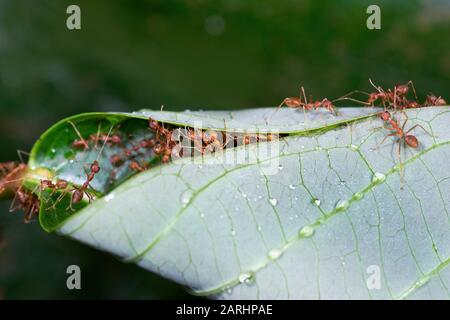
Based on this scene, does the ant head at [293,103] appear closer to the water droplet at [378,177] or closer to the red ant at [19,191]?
the water droplet at [378,177]

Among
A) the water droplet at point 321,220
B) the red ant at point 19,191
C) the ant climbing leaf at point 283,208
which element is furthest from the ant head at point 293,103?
the red ant at point 19,191

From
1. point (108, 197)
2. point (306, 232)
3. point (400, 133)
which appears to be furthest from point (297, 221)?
point (108, 197)

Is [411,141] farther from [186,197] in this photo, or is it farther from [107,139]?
[107,139]

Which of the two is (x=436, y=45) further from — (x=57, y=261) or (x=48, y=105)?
(x=57, y=261)

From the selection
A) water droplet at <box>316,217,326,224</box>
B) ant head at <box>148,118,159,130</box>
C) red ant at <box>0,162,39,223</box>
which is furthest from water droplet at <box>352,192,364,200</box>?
red ant at <box>0,162,39,223</box>

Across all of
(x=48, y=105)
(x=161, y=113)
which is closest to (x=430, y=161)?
(x=161, y=113)

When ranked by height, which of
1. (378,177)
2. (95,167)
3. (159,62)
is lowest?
(378,177)
